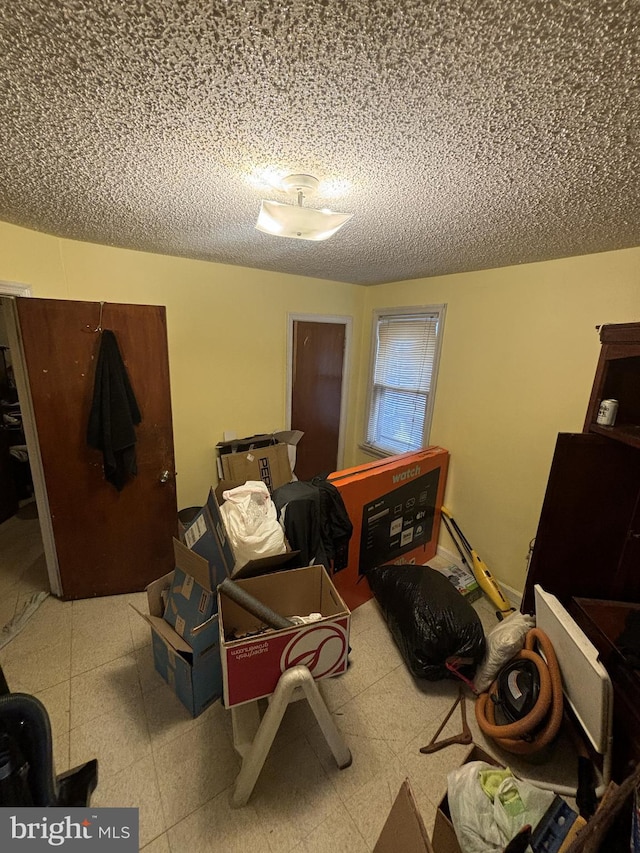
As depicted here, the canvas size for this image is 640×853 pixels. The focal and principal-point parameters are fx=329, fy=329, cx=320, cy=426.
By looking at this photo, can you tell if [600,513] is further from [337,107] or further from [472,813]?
[337,107]

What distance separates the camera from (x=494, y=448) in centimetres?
249

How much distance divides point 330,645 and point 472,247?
2.18 metres

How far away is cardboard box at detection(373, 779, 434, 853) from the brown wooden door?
2.05 m

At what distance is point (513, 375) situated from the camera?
2.33 meters

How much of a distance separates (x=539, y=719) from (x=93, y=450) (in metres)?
2.77

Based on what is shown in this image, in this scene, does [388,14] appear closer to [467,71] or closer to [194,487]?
[467,71]

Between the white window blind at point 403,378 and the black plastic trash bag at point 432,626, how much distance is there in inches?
54.5

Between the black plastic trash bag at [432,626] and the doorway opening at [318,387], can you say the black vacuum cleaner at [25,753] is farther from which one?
the doorway opening at [318,387]

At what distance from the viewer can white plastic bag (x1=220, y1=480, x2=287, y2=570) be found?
164cm

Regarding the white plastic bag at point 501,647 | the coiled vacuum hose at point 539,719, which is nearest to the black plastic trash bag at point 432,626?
the white plastic bag at point 501,647

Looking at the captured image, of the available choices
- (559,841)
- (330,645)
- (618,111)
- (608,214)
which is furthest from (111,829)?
(608,214)

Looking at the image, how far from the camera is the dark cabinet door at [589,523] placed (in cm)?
165

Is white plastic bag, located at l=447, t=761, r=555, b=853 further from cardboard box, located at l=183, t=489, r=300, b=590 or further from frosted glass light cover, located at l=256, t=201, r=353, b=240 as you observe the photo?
frosted glass light cover, located at l=256, t=201, r=353, b=240
